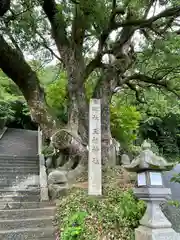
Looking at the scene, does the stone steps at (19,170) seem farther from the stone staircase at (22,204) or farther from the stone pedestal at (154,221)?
the stone pedestal at (154,221)

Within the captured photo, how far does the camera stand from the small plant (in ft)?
13.4

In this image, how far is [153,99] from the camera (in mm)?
11648

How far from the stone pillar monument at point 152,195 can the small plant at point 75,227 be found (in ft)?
3.26

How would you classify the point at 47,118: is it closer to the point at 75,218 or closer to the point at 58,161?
the point at 58,161

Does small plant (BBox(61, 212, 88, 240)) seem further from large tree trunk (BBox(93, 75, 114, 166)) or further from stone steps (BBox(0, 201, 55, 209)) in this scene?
large tree trunk (BBox(93, 75, 114, 166))

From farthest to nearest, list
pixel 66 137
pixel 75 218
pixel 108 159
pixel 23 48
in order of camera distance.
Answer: pixel 23 48 < pixel 108 159 < pixel 66 137 < pixel 75 218

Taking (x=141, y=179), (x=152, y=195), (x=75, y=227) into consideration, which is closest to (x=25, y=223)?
(x=75, y=227)

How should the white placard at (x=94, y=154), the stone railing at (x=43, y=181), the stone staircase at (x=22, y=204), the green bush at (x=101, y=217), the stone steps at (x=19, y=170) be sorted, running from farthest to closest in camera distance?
the stone steps at (x=19, y=170)
the stone railing at (x=43, y=181)
the white placard at (x=94, y=154)
the stone staircase at (x=22, y=204)
the green bush at (x=101, y=217)

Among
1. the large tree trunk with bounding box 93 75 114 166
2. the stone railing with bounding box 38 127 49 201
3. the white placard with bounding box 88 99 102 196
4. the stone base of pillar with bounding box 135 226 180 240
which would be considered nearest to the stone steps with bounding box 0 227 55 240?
the white placard with bounding box 88 99 102 196

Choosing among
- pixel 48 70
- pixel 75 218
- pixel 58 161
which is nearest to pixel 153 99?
pixel 48 70

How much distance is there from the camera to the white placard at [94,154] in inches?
211

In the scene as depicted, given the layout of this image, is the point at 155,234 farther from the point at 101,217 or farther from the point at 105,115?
the point at 105,115

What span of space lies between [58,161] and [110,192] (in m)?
2.97

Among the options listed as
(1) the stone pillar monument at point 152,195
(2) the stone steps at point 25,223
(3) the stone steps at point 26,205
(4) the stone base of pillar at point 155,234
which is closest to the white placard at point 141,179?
(1) the stone pillar monument at point 152,195
